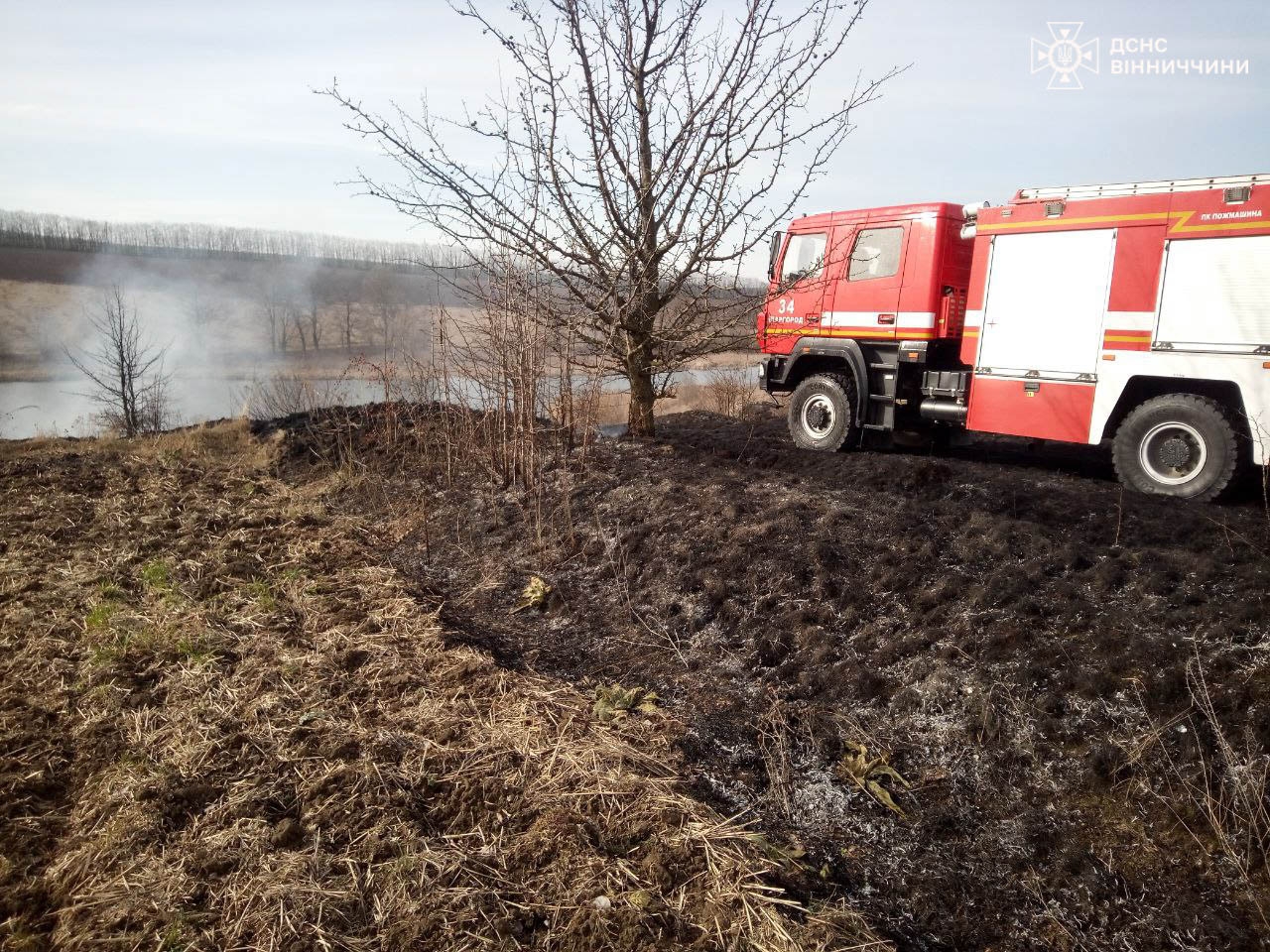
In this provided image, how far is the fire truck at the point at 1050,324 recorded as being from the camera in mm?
6680

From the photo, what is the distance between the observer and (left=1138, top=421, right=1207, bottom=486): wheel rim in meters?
6.93

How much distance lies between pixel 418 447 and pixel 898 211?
6.21 m

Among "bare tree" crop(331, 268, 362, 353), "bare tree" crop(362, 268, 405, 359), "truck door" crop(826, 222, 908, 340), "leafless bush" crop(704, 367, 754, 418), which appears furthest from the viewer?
"bare tree" crop(331, 268, 362, 353)

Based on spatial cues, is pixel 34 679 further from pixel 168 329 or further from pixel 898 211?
pixel 168 329

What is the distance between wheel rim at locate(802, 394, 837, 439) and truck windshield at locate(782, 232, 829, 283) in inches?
61.8

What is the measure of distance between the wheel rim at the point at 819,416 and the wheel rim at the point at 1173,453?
3279 millimetres

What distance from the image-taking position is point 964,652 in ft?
13.0

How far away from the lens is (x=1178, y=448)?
23.0 feet

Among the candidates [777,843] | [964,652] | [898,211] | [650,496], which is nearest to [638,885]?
[777,843]

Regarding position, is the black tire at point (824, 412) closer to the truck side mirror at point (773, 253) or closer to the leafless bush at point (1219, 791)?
the truck side mirror at point (773, 253)

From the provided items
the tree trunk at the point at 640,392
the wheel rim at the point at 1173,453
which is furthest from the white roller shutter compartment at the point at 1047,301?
the tree trunk at the point at 640,392

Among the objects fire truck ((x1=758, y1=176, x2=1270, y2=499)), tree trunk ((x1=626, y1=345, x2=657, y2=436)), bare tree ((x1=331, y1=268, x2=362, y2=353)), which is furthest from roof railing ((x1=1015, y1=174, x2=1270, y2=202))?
bare tree ((x1=331, y1=268, x2=362, y2=353))

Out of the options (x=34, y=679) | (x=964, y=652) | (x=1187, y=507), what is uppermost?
(x=1187, y=507)

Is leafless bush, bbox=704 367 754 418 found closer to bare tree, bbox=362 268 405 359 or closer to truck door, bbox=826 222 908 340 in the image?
truck door, bbox=826 222 908 340
